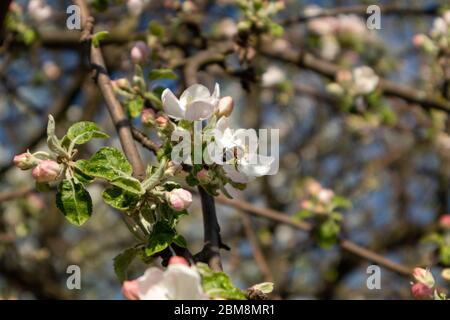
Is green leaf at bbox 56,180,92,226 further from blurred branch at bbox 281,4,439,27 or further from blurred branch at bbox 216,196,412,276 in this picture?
blurred branch at bbox 281,4,439,27

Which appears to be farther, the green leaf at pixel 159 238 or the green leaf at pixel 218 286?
the green leaf at pixel 159 238

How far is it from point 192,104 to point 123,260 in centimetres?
35

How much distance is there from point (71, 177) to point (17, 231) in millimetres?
2258

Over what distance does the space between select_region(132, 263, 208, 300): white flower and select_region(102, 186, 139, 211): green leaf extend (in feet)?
0.88

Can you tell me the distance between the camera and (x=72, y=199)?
1.33m

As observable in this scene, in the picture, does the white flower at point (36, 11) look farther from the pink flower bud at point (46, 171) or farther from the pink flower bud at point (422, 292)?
the pink flower bud at point (422, 292)

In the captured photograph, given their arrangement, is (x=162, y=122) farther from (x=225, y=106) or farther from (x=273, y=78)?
(x=273, y=78)

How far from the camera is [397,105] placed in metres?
5.12

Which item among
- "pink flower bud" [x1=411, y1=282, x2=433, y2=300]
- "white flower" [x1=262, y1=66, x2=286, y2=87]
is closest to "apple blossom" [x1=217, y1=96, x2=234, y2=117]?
"pink flower bud" [x1=411, y1=282, x2=433, y2=300]

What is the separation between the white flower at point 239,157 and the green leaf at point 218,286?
0.27 m

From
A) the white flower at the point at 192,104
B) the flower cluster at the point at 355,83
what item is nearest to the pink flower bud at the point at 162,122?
the white flower at the point at 192,104

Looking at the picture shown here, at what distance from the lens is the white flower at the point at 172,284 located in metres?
1.01

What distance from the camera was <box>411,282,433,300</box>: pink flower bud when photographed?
1.53m
